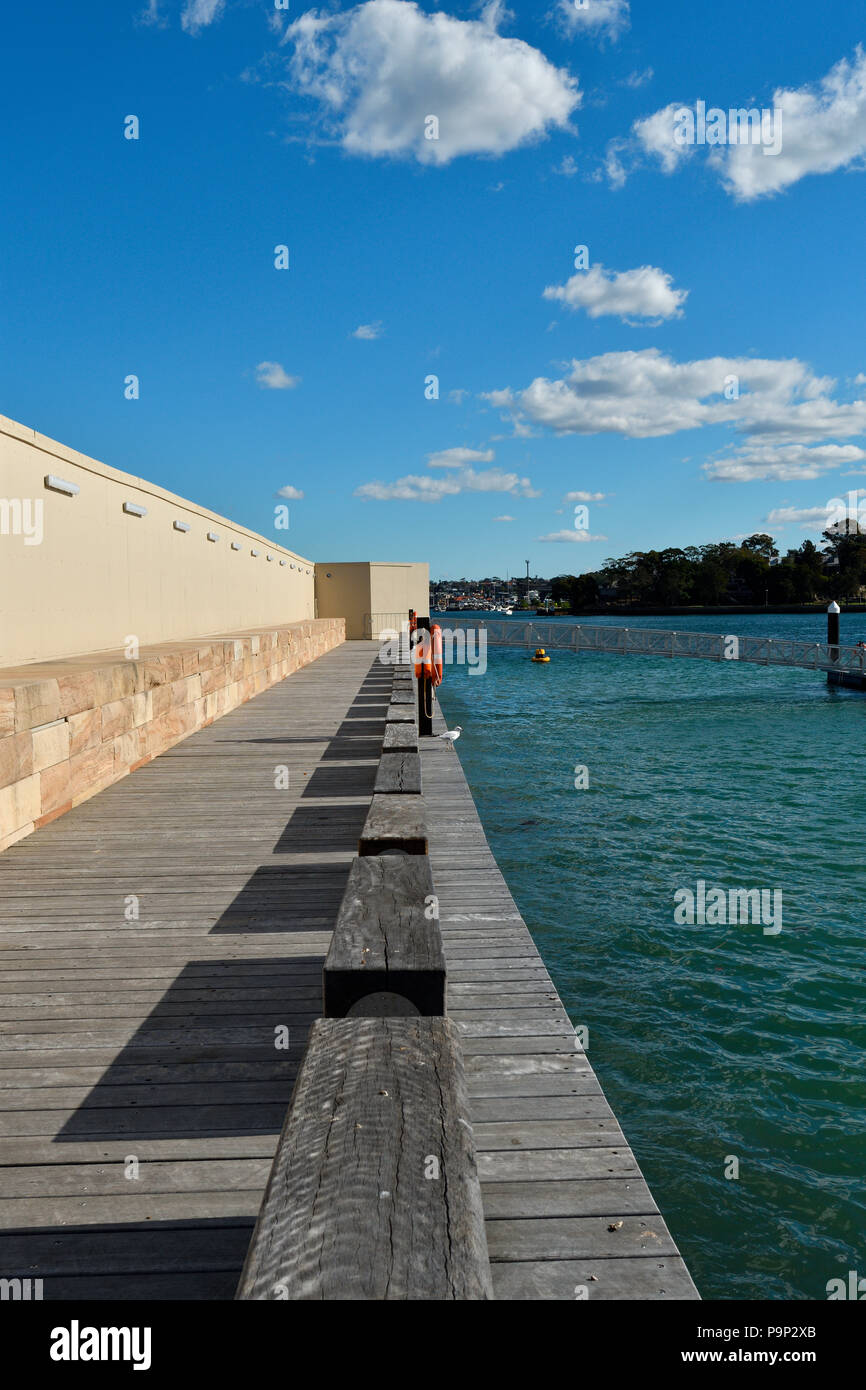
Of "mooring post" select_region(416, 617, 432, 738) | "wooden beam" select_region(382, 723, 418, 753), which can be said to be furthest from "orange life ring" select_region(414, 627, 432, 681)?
"wooden beam" select_region(382, 723, 418, 753)

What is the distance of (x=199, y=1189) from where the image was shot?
2645mm

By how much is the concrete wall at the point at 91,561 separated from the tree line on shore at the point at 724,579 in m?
152

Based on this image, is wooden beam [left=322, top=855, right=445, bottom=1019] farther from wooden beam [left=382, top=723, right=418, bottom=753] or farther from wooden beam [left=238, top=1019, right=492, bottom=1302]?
wooden beam [left=382, top=723, right=418, bottom=753]

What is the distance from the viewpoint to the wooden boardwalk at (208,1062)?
2443 millimetres

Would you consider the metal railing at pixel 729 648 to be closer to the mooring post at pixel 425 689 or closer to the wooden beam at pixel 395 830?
the mooring post at pixel 425 689

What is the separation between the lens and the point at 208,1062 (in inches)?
134

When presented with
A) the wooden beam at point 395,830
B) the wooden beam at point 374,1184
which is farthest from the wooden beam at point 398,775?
the wooden beam at point 374,1184

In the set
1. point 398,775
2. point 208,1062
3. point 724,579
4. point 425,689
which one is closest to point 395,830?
point 398,775

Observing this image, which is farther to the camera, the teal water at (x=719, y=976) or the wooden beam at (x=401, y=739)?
the wooden beam at (x=401, y=739)

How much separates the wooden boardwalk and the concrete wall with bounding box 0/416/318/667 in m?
2.92

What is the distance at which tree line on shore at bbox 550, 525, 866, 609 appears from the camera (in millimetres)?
164375
